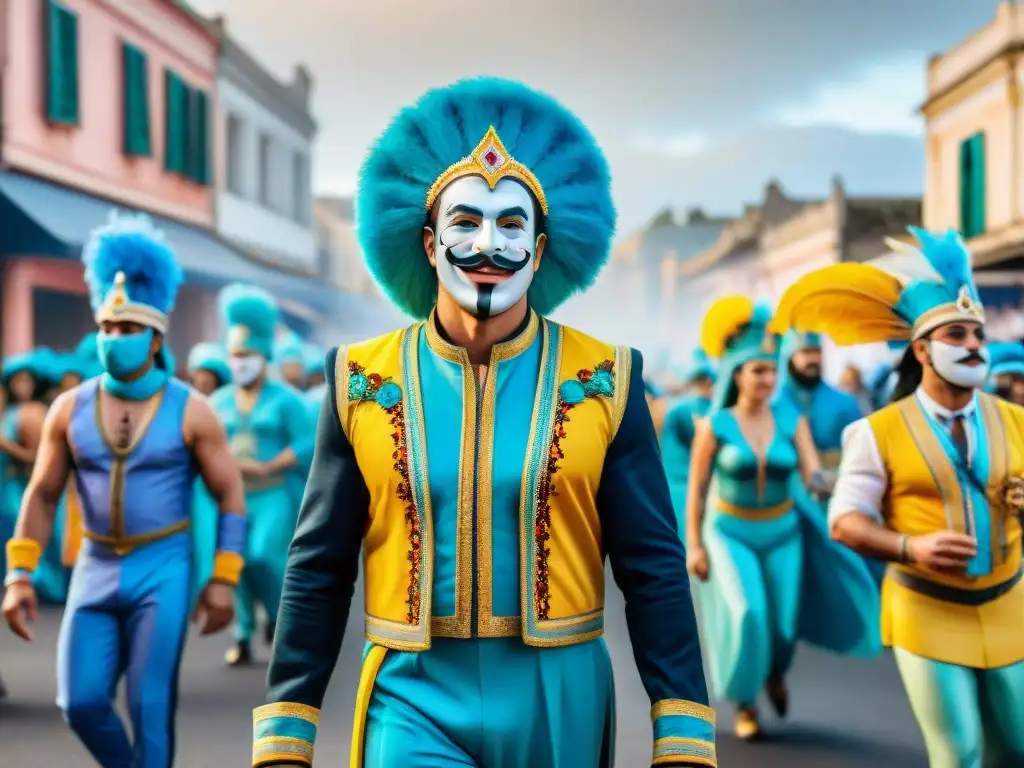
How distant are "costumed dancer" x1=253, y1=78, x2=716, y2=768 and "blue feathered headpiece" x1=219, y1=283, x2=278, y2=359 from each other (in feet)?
22.3

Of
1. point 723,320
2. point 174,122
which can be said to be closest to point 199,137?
point 174,122

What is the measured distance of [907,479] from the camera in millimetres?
5176

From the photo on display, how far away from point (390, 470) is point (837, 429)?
7413mm

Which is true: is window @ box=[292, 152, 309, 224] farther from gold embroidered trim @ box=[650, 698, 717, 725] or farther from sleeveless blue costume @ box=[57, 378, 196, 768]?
gold embroidered trim @ box=[650, 698, 717, 725]

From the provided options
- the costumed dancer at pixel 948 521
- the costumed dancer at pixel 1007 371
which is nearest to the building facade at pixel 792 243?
the costumed dancer at pixel 1007 371

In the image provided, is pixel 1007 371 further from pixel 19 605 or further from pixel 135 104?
pixel 135 104

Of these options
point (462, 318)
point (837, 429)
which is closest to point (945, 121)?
point (837, 429)

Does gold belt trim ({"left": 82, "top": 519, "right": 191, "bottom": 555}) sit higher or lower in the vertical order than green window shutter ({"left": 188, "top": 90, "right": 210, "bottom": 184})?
lower

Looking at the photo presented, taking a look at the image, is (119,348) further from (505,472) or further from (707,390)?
(707,390)

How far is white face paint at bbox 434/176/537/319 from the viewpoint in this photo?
3.29m

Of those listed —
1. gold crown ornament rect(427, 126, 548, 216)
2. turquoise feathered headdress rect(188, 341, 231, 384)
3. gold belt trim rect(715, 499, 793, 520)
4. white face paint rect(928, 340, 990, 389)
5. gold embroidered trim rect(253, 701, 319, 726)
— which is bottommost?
gold embroidered trim rect(253, 701, 319, 726)

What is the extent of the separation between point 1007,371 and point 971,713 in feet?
16.1

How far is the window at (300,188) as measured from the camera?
36094 mm

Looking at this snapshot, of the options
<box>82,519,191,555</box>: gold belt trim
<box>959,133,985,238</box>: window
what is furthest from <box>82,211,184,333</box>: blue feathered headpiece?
<box>959,133,985,238</box>: window
